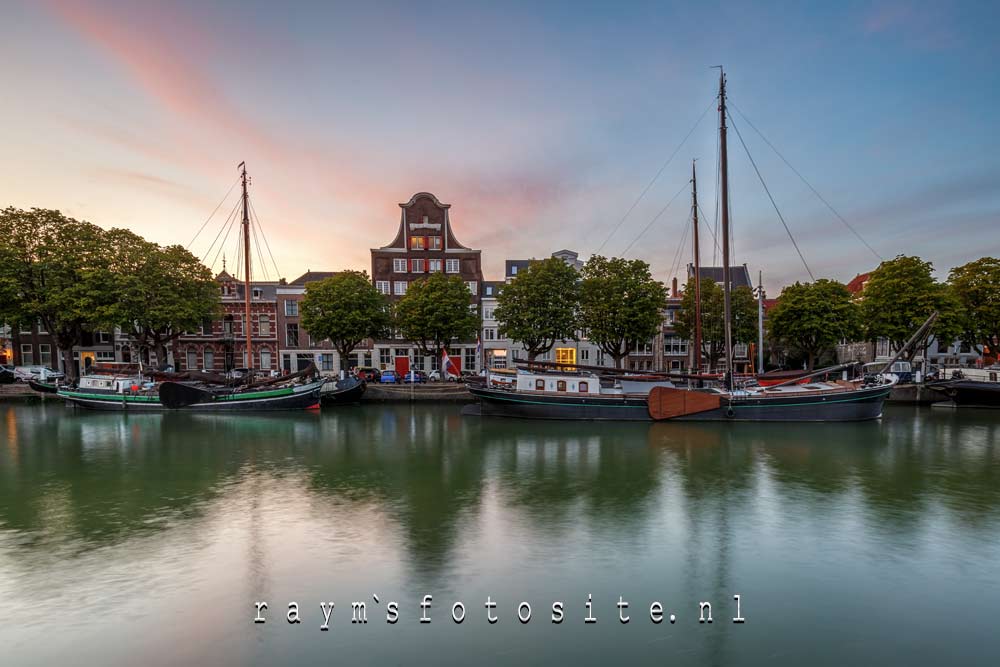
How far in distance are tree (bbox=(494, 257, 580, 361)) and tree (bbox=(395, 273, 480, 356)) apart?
144 inches

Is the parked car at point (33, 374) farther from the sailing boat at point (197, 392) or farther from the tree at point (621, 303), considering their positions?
the tree at point (621, 303)

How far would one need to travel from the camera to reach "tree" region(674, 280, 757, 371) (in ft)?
179

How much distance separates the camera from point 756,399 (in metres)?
32.6

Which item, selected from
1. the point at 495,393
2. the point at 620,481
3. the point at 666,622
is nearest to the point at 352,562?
the point at 666,622

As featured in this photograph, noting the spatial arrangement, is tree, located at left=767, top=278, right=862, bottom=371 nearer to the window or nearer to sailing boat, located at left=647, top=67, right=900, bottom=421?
the window

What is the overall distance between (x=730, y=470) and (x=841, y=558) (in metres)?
8.78

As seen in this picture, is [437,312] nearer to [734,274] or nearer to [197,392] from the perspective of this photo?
[197,392]

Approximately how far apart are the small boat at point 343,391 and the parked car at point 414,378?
5222 millimetres

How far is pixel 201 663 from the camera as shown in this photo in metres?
8.13

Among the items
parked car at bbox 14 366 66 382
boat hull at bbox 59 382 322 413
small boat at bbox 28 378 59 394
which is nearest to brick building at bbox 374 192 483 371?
boat hull at bbox 59 382 322 413

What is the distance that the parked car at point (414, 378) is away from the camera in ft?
164

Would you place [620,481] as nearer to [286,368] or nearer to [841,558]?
[841,558]

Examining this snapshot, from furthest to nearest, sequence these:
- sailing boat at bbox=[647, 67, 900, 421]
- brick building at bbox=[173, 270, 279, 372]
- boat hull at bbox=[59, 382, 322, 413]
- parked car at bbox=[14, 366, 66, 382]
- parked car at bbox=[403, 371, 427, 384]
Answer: brick building at bbox=[173, 270, 279, 372]
parked car at bbox=[14, 366, 66, 382]
parked car at bbox=[403, 371, 427, 384]
boat hull at bbox=[59, 382, 322, 413]
sailing boat at bbox=[647, 67, 900, 421]

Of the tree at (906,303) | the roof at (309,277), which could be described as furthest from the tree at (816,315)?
the roof at (309,277)
